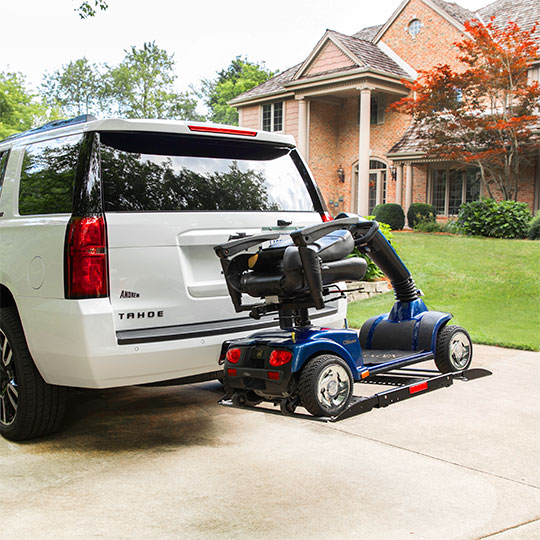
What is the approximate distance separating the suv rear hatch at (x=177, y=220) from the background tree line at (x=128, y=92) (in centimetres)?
4128

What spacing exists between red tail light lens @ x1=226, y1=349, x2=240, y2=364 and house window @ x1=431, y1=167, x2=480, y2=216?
20.8 m

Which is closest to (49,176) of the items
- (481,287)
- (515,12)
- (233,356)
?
(233,356)

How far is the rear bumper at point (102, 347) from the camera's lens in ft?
13.0

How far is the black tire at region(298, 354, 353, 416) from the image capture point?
3576 millimetres

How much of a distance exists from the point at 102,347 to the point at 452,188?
22522 millimetres

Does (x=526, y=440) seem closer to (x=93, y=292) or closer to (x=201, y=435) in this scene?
(x=201, y=435)

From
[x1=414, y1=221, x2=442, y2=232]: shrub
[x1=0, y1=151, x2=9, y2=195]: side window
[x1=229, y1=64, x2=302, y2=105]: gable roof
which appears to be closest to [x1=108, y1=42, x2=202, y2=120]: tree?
[x1=229, y1=64, x2=302, y2=105]: gable roof

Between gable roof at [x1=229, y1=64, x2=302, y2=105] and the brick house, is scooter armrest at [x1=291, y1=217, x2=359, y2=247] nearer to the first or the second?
the brick house

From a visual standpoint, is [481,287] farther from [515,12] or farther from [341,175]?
[341,175]

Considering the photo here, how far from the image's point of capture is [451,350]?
4.57m

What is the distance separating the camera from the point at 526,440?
461 centimetres

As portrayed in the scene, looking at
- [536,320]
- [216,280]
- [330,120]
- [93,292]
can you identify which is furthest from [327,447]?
[330,120]

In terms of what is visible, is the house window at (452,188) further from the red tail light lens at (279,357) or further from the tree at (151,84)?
the tree at (151,84)

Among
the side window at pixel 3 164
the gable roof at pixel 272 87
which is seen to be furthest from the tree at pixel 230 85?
the side window at pixel 3 164
